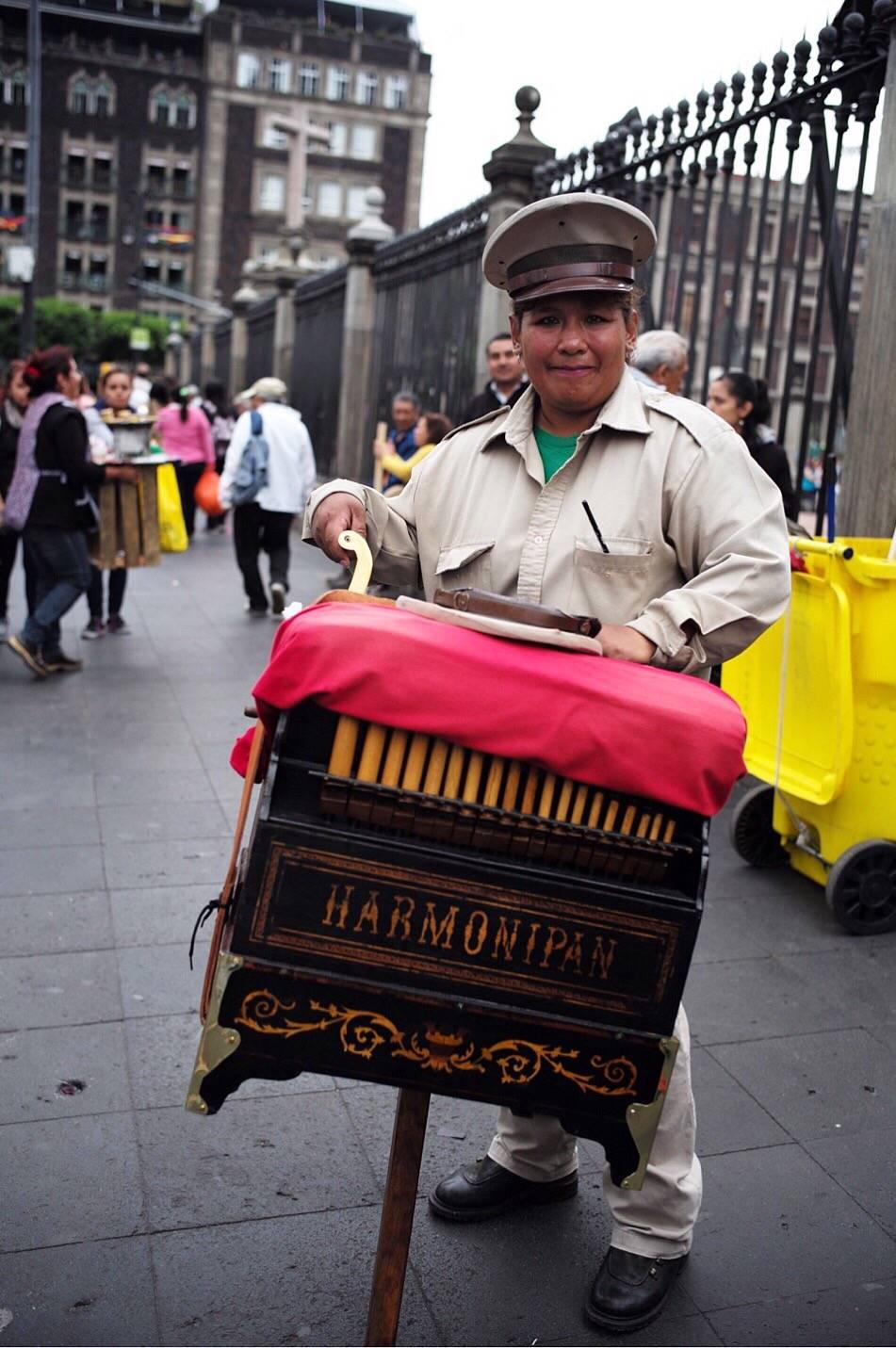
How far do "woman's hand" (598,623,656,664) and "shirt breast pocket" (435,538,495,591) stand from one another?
0.44 metres

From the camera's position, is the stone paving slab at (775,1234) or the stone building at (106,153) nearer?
the stone paving slab at (775,1234)

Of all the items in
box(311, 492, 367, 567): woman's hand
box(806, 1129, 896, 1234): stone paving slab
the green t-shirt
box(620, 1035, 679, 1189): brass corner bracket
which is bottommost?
box(806, 1129, 896, 1234): stone paving slab

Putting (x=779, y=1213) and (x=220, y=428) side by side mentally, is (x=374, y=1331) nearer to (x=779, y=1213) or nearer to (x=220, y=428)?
(x=779, y=1213)

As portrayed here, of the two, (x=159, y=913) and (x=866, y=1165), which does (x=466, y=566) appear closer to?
(x=866, y=1165)

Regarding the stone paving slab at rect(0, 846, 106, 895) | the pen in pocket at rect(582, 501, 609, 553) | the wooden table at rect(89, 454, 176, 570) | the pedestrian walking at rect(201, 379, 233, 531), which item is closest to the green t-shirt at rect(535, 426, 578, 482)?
the pen in pocket at rect(582, 501, 609, 553)

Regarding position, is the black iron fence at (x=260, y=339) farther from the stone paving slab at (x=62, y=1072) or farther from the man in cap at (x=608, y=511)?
the man in cap at (x=608, y=511)

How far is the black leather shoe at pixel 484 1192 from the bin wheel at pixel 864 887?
81.2 inches

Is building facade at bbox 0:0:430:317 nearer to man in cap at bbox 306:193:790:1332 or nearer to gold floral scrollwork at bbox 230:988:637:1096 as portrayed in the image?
man in cap at bbox 306:193:790:1332

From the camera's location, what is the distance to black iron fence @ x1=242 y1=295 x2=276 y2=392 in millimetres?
21391

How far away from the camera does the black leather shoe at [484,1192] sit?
3.24m

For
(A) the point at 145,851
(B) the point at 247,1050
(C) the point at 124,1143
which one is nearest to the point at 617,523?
(B) the point at 247,1050

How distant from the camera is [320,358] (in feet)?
55.4

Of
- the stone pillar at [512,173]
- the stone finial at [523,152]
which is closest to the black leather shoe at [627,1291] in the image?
the stone pillar at [512,173]

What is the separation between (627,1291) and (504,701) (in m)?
1.49
